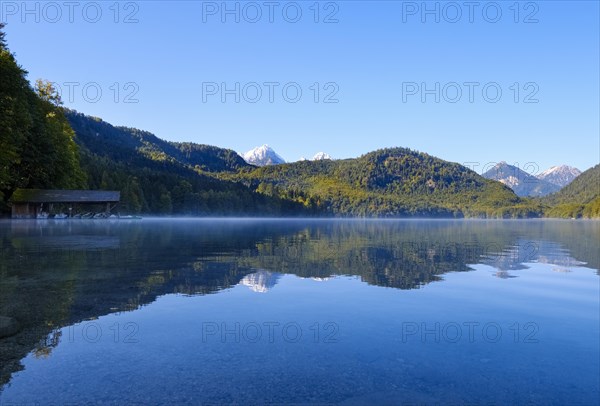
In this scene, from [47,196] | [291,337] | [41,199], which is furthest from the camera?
[47,196]

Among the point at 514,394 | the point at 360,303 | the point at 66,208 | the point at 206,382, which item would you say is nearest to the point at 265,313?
the point at 360,303

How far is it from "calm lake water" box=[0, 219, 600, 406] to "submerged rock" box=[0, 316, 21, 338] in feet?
0.48

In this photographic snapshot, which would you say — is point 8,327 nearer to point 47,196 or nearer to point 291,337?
point 291,337

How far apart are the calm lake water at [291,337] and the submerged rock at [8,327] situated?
0.48 feet

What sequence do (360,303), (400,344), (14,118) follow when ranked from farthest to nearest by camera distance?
(14,118) → (360,303) → (400,344)

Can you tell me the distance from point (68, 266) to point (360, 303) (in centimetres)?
1165

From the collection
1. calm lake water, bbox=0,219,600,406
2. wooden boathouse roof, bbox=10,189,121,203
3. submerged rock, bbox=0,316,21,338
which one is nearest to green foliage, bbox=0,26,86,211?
wooden boathouse roof, bbox=10,189,121,203

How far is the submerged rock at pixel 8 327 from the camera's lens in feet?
26.1

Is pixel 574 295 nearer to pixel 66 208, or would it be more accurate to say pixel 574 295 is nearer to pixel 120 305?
pixel 120 305

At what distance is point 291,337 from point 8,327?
517cm

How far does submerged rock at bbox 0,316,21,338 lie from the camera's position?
7.95 metres

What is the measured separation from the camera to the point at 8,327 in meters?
8.17

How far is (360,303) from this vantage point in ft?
38.5

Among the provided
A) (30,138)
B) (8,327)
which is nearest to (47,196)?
(30,138)
